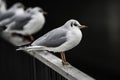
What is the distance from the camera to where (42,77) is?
332 cm

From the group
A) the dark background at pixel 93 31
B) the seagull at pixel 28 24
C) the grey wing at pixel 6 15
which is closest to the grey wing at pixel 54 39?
the seagull at pixel 28 24

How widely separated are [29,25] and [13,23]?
9.8 inches

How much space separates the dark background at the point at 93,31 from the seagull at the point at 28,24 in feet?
6.07

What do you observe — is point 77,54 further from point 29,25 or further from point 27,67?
point 27,67

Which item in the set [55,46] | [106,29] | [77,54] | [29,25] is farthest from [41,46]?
[106,29]

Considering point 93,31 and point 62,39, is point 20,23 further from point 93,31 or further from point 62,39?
point 93,31

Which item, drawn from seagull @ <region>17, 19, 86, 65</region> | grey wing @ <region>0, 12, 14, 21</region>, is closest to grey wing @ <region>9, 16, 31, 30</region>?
grey wing @ <region>0, 12, 14, 21</region>

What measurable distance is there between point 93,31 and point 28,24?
2.94 metres

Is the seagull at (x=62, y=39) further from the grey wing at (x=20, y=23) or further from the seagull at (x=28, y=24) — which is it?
the grey wing at (x=20, y=23)

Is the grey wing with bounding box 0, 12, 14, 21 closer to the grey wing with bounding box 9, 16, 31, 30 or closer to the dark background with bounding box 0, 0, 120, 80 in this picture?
the grey wing with bounding box 9, 16, 31, 30

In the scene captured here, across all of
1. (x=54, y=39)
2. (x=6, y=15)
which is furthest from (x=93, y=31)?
(x=54, y=39)

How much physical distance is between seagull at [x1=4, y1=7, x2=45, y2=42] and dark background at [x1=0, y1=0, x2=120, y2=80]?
185 centimetres

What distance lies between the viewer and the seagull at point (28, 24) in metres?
4.98

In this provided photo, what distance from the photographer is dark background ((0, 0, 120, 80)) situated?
7266 millimetres
